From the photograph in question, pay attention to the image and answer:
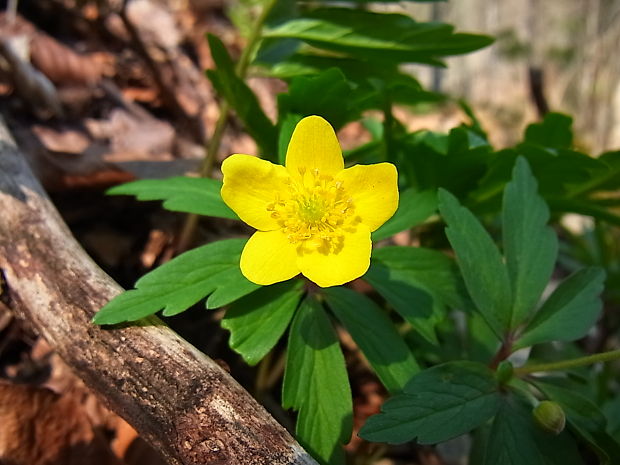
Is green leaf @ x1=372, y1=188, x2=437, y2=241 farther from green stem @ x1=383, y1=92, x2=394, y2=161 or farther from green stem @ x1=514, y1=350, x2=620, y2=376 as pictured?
green stem @ x1=514, y1=350, x2=620, y2=376

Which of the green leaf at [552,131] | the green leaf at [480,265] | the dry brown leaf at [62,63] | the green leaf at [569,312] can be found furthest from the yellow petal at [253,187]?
the dry brown leaf at [62,63]

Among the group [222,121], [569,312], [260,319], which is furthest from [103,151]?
[569,312]

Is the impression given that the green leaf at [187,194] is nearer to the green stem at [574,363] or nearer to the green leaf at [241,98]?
the green leaf at [241,98]

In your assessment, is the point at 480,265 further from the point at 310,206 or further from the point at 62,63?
the point at 62,63

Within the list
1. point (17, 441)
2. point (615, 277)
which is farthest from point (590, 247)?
point (17, 441)

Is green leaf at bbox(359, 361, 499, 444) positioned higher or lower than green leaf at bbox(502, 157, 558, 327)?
lower

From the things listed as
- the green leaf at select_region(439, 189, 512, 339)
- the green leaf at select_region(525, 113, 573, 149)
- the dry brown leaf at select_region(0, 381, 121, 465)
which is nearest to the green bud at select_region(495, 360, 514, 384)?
the green leaf at select_region(439, 189, 512, 339)
